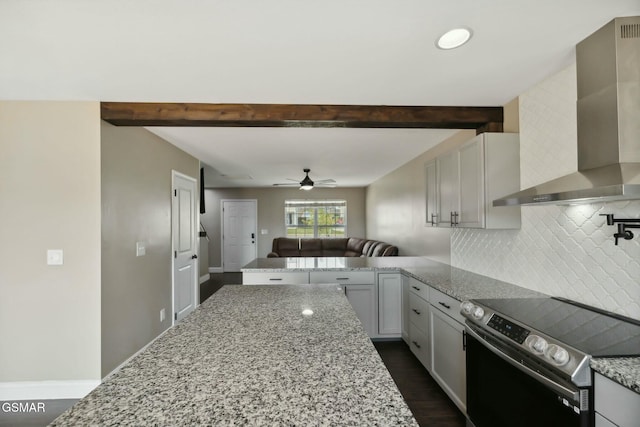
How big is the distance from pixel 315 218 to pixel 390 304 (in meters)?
5.27

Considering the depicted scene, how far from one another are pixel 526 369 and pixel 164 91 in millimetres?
2790

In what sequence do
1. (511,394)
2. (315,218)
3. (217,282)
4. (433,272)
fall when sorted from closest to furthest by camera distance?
1. (511,394)
2. (433,272)
3. (217,282)
4. (315,218)

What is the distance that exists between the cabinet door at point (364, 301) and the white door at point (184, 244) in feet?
7.27

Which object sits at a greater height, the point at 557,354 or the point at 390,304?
the point at 557,354

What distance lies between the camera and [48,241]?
246 cm

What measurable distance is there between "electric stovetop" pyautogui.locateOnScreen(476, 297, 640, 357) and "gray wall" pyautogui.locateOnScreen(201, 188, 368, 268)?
668 centimetres

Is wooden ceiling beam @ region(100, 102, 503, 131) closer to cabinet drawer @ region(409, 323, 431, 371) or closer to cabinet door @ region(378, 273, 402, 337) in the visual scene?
cabinet door @ region(378, 273, 402, 337)

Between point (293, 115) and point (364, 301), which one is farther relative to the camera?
point (364, 301)

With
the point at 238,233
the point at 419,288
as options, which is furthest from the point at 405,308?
the point at 238,233

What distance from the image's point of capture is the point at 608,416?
1.07 meters

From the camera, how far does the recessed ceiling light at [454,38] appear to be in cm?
156

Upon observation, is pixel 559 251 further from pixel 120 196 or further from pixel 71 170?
pixel 71 170

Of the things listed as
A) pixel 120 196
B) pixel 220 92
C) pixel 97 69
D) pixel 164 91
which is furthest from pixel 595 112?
pixel 120 196

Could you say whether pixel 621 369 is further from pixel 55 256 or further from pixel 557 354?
pixel 55 256
